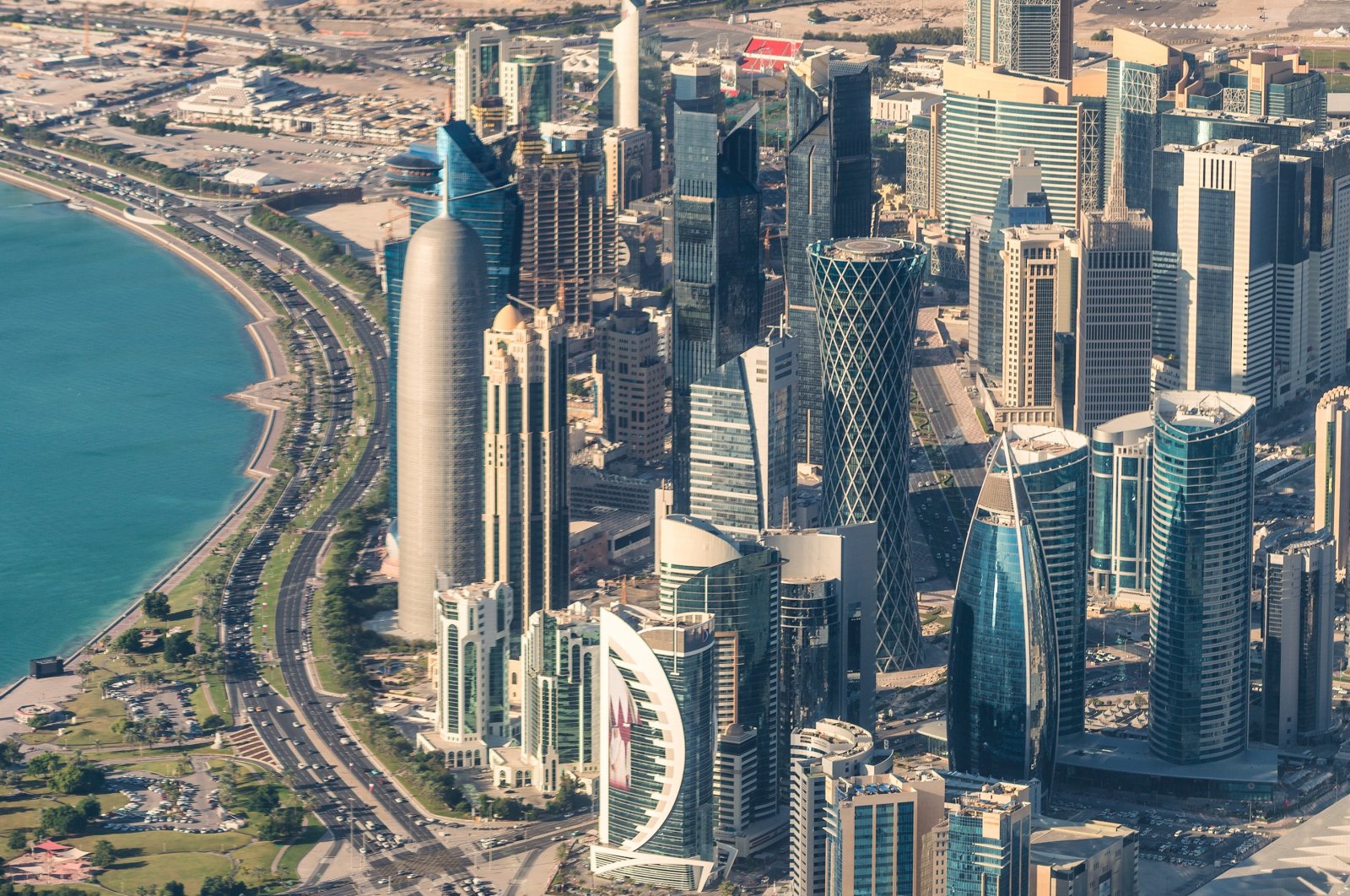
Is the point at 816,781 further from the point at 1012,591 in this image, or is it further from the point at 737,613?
the point at 1012,591

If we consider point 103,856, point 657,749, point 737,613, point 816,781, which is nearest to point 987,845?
point 816,781

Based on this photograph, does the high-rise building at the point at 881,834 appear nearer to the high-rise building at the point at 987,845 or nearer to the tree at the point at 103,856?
the high-rise building at the point at 987,845

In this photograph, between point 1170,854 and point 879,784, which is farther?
point 1170,854

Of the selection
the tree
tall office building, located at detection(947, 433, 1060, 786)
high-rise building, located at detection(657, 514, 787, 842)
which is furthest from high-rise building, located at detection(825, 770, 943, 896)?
the tree

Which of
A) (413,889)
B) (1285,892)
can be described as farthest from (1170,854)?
(413,889)

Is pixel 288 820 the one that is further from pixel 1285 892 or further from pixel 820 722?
pixel 1285 892

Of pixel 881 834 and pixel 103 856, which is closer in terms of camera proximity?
pixel 881 834

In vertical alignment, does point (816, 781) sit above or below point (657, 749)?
below
